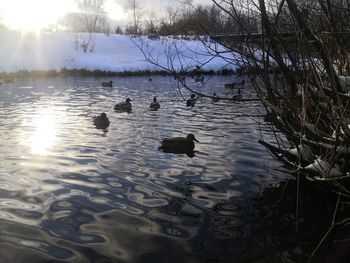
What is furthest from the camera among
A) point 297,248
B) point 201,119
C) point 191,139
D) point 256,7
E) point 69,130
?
point 201,119

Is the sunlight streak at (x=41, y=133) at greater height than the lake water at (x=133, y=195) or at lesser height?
greater

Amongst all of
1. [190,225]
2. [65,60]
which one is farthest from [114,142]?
[65,60]

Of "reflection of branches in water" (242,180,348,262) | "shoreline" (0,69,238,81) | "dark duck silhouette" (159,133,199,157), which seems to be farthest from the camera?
"shoreline" (0,69,238,81)

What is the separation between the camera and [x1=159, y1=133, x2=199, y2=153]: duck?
9164 millimetres

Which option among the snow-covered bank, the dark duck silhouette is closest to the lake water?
the dark duck silhouette

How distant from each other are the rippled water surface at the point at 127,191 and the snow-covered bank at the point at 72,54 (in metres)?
28.0

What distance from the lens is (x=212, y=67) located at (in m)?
44.5

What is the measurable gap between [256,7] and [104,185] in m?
3.18

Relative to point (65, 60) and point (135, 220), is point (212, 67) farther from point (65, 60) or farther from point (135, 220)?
point (135, 220)

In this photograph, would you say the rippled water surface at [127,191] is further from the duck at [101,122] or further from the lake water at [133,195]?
the duck at [101,122]

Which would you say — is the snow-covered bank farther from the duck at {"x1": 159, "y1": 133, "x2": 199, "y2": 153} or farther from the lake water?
the duck at {"x1": 159, "y1": 133, "x2": 199, "y2": 153}

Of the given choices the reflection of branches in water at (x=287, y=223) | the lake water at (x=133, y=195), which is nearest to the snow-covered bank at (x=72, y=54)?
the lake water at (x=133, y=195)

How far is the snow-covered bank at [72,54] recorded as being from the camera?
4125cm

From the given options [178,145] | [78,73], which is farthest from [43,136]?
[78,73]
